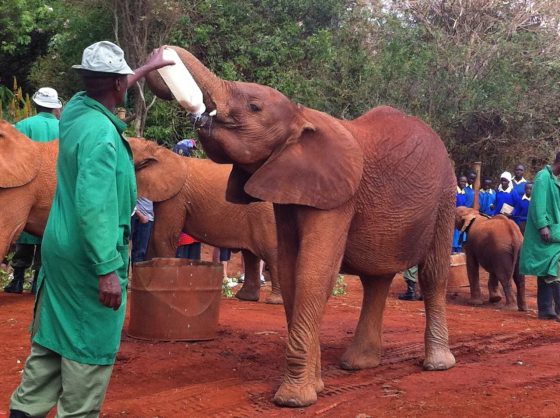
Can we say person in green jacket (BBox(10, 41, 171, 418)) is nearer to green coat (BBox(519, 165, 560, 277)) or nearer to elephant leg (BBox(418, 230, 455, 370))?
elephant leg (BBox(418, 230, 455, 370))

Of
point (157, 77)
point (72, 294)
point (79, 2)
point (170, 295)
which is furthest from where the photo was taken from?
point (79, 2)

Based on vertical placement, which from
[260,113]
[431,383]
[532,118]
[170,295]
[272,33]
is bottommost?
[431,383]

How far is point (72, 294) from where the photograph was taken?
3.83 m

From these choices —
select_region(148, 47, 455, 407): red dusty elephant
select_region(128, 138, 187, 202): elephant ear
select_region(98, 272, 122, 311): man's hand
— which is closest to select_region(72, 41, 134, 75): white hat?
select_region(98, 272, 122, 311): man's hand

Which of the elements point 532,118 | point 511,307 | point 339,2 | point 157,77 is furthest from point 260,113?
point 532,118

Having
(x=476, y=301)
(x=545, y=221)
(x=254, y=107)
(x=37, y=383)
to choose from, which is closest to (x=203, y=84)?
(x=254, y=107)

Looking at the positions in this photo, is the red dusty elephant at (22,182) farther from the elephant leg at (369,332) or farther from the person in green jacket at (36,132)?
the elephant leg at (369,332)

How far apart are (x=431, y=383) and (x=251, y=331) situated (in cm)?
236

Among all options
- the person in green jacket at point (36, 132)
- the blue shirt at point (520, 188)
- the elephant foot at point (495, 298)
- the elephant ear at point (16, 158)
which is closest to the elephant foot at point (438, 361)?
the elephant ear at point (16, 158)

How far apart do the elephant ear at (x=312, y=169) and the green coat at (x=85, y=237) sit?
1.69 m

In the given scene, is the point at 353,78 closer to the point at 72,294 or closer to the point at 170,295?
the point at 170,295

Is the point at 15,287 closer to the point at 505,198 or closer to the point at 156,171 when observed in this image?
the point at 156,171

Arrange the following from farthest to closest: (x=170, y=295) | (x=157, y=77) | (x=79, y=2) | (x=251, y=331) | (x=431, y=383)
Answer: (x=79, y=2)
(x=251, y=331)
(x=170, y=295)
(x=431, y=383)
(x=157, y=77)

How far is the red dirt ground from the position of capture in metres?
5.30
